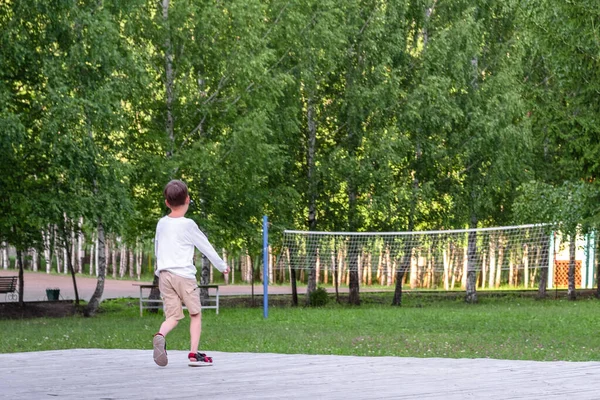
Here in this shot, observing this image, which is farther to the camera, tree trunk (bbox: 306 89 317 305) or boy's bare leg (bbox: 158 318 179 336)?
tree trunk (bbox: 306 89 317 305)

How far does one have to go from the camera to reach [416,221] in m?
39.3

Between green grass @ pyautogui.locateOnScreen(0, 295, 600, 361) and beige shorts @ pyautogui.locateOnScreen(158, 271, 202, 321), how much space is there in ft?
11.3

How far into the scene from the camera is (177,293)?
445 inches

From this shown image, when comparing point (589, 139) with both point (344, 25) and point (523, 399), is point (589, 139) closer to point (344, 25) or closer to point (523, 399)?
point (523, 399)

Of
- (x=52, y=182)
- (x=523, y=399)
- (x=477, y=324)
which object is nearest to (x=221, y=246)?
(x=52, y=182)

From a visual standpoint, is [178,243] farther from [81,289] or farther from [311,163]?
[81,289]

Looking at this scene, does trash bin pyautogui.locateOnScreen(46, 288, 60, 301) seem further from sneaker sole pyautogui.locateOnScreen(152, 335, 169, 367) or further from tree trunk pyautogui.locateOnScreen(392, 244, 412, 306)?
sneaker sole pyautogui.locateOnScreen(152, 335, 169, 367)

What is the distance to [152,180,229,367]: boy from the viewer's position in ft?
36.2

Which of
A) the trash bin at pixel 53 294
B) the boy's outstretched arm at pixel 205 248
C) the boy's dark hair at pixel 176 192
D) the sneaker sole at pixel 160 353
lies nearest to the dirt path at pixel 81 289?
the trash bin at pixel 53 294

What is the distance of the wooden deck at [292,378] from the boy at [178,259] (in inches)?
15.4

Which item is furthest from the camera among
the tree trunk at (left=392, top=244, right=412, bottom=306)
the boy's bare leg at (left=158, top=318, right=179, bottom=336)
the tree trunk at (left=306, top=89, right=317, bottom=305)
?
the tree trunk at (left=306, top=89, right=317, bottom=305)

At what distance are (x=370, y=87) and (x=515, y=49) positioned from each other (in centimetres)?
560

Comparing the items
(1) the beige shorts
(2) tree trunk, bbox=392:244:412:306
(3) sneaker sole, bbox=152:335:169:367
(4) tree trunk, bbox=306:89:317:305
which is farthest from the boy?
(4) tree trunk, bbox=306:89:317:305

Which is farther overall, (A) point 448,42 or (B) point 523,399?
(A) point 448,42
